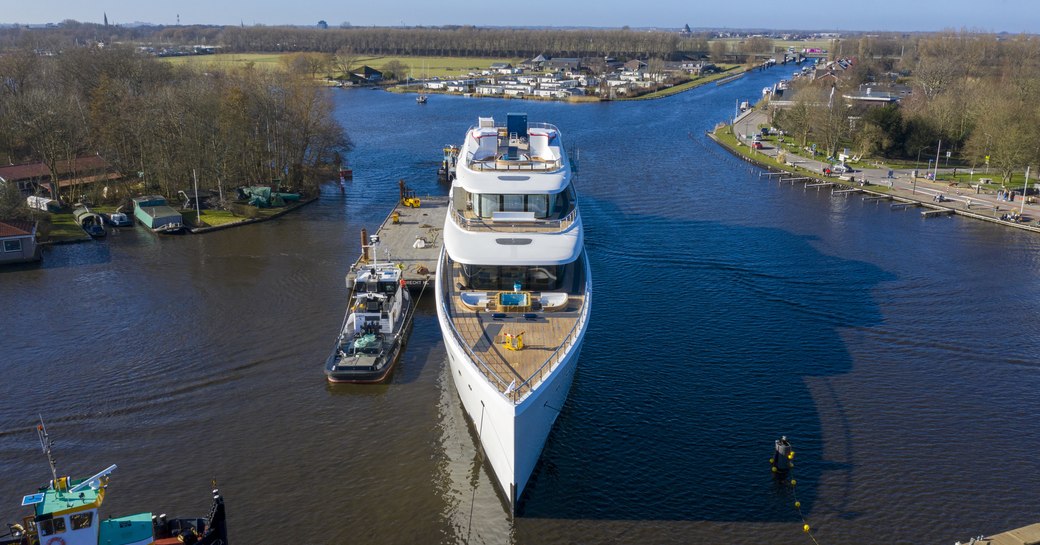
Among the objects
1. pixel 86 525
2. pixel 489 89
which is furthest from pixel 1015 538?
pixel 489 89

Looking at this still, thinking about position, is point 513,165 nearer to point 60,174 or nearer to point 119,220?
point 119,220

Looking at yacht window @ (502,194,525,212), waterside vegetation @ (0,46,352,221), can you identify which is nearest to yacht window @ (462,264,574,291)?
yacht window @ (502,194,525,212)

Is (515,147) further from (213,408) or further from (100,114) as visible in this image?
(100,114)

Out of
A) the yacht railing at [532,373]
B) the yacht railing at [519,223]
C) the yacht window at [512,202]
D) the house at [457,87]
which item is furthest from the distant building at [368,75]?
the yacht railing at [532,373]

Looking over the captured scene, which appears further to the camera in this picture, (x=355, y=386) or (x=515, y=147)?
(x=515, y=147)

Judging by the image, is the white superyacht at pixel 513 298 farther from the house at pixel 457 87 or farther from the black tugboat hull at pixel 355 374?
the house at pixel 457 87

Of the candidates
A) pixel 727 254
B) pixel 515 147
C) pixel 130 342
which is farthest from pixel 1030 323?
pixel 130 342
